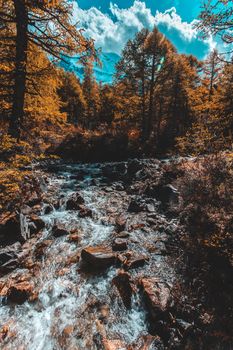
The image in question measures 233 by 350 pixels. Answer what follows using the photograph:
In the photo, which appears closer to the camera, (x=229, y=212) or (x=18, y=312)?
(x=18, y=312)

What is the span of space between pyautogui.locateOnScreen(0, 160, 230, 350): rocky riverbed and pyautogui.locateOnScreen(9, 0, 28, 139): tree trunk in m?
3.18

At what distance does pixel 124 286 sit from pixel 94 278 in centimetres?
84

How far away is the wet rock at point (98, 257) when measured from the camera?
224 inches

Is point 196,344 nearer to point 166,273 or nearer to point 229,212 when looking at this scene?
point 166,273

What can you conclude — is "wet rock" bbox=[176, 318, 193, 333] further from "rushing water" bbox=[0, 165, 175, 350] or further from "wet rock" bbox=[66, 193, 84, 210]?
"wet rock" bbox=[66, 193, 84, 210]

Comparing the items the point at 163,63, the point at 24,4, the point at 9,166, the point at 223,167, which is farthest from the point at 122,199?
the point at 163,63

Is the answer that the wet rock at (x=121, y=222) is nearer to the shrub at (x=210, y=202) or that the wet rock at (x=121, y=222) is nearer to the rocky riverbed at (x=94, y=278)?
the rocky riverbed at (x=94, y=278)

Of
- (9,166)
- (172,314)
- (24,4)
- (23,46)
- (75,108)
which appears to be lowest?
(172,314)

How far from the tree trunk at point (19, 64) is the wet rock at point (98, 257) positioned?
4450 mm

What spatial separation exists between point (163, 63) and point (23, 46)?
58.4ft

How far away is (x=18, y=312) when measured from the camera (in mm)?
4469

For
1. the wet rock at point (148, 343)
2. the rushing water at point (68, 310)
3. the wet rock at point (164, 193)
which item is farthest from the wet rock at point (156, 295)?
the wet rock at point (164, 193)

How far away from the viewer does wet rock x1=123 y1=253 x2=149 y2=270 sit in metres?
5.61

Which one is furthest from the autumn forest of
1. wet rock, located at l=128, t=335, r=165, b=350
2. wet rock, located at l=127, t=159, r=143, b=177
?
wet rock, located at l=127, t=159, r=143, b=177
